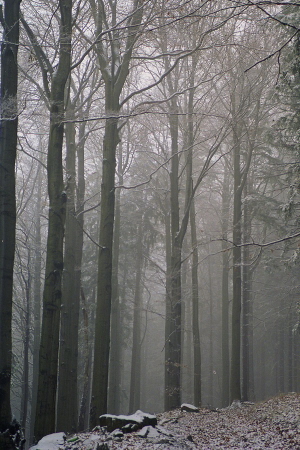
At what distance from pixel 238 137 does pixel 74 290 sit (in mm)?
8018

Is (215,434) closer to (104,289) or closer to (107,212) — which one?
(104,289)

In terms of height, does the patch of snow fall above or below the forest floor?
above

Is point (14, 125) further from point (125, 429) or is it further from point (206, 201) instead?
point (206, 201)

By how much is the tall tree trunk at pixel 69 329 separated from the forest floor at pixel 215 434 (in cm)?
313

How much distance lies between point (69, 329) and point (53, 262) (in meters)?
5.44

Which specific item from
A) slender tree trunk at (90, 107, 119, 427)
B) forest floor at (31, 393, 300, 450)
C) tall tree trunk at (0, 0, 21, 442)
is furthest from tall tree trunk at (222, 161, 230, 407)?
tall tree trunk at (0, 0, 21, 442)

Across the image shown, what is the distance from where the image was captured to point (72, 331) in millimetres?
12812

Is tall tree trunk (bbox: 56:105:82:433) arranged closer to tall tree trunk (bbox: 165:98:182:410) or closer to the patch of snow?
tall tree trunk (bbox: 165:98:182:410)

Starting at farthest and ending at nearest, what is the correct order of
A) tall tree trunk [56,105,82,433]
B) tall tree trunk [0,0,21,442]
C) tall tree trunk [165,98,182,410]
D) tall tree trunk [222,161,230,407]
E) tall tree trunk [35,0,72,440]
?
1. tall tree trunk [222,161,230,407]
2. tall tree trunk [165,98,182,410]
3. tall tree trunk [56,105,82,433]
4. tall tree trunk [35,0,72,440]
5. tall tree trunk [0,0,21,442]

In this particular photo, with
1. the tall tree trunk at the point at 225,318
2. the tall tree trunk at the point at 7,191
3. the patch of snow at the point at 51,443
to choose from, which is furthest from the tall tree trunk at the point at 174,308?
the patch of snow at the point at 51,443

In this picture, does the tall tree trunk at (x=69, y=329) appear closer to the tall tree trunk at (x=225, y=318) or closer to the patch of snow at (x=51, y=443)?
the patch of snow at (x=51, y=443)

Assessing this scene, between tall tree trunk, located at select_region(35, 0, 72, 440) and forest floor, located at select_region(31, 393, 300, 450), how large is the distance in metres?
0.80

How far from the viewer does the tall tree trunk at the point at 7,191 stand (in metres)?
6.98

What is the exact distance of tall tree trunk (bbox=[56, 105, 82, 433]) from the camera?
39.4 feet
